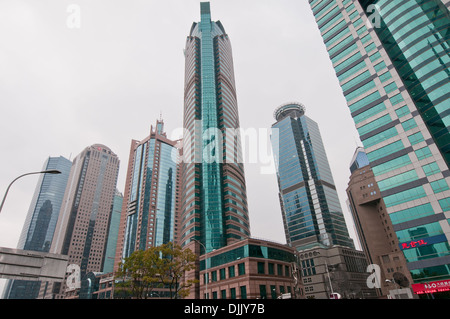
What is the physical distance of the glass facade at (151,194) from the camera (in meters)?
156

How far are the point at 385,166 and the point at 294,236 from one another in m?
123

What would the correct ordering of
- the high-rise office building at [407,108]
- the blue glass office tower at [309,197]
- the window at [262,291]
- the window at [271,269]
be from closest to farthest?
the high-rise office building at [407,108] < the window at [262,291] < the window at [271,269] < the blue glass office tower at [309,197]

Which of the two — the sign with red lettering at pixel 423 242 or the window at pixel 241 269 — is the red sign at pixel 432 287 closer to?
the sign with red lettering at pixel 423 242

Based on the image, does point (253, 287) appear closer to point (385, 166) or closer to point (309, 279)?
point (385, 166)

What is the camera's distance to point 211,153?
112375mm

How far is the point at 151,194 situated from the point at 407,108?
142075 millimetres

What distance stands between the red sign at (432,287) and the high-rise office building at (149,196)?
126665 millimetres

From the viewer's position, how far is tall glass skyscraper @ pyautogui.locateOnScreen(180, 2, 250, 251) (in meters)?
99.2

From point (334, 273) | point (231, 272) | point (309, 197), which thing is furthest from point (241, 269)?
point (309, 197)

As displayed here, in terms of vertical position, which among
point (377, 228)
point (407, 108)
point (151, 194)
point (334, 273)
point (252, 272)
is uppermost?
point (151, 194)

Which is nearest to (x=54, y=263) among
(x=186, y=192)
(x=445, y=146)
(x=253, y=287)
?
(x=253, y=287)

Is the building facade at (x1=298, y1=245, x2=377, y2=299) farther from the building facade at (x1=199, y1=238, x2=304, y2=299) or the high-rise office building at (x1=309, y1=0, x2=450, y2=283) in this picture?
the high-rise office building at (x1=309, y1=0, x2=450, y2=283)

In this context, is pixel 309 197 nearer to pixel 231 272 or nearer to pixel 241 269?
pixel 231 272

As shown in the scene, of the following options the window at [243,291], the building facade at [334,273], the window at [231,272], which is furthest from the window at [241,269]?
the building facade at [334,273]
